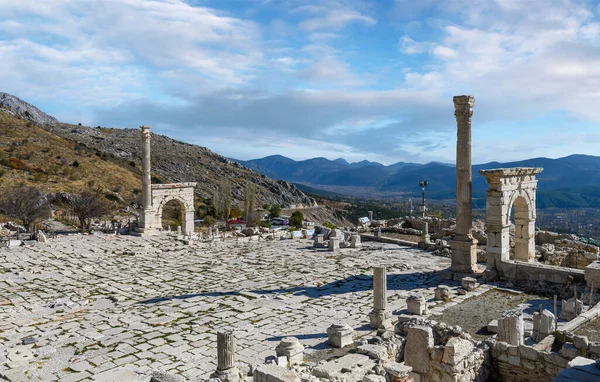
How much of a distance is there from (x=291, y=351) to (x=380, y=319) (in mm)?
2855

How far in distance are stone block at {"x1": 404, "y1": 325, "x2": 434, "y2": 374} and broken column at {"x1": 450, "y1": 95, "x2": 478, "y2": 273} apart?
26.3 feet

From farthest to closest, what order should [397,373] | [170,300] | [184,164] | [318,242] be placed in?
[184,164], [318,242], [170,300], [397,373]

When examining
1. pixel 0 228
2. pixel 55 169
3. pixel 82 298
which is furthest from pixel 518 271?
pixel 55 169

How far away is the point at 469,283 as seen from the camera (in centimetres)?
1378

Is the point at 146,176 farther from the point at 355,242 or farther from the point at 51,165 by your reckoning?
the point at 51,165

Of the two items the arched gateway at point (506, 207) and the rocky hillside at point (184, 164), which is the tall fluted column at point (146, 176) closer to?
the arched gateway at point (506, 207)

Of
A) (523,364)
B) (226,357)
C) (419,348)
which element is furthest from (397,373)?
(226,357)

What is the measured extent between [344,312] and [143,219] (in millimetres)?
17839

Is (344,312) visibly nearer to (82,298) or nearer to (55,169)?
(82,298)

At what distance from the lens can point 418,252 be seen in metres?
20.6

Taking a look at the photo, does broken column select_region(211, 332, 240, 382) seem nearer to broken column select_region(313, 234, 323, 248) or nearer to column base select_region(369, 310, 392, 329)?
column base select_region(369, 310, 392, 329)

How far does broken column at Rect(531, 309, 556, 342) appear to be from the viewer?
8.77 meters

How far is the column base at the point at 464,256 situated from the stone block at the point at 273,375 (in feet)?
34.7

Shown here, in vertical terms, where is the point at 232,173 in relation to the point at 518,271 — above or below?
above
